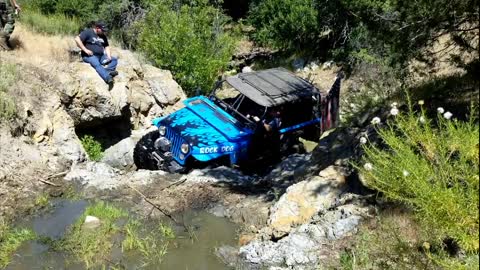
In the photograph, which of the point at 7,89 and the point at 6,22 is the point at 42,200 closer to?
the point at 7,89

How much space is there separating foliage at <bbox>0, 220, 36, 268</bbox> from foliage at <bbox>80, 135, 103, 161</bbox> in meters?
3.28

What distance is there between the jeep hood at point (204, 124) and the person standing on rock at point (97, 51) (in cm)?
197

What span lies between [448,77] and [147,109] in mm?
6615

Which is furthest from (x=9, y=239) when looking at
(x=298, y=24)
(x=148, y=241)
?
(x=298, y=24)

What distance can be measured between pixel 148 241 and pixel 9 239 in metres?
1.76

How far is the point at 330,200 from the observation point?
24.0 ft

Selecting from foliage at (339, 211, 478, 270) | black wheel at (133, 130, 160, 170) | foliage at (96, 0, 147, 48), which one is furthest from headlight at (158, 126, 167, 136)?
foliage at (96, 0, 147, 48)

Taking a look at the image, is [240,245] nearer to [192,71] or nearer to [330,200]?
[330,200]

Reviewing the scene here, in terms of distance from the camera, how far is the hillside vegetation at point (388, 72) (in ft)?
12.7

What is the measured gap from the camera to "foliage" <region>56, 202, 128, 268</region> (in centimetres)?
659

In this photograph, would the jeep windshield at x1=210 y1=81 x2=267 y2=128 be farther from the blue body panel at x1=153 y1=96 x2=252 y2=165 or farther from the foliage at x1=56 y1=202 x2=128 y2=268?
the foliage at x1=56 y1=202 x2=128 y2=268

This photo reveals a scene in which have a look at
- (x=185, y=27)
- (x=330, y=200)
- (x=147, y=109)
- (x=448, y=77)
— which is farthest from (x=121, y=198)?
(x=185, y=27)

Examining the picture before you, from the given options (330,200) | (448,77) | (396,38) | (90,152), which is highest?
(396,38)

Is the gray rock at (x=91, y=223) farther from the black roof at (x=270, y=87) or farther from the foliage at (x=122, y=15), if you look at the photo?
the foliage at (x=122, y=15)
